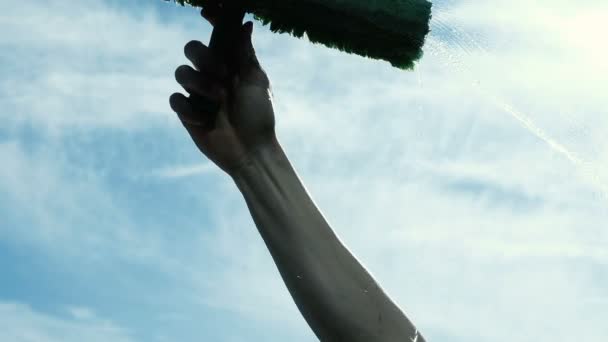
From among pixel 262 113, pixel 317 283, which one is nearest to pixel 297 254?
pixel 317 283

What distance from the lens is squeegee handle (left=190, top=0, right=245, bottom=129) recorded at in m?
3.38

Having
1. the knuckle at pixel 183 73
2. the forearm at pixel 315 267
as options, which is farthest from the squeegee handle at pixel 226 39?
the forearm at pixel 315 267

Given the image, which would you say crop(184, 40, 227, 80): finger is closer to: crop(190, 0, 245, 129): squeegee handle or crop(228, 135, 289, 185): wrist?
crop(190, 0, 245, 129): squeegee handle

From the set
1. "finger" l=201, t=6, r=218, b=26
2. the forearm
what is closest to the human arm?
the forearm

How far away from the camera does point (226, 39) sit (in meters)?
3.39

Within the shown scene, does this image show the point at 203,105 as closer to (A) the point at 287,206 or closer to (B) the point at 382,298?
(A) the point at 287,206

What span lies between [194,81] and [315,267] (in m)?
0.92

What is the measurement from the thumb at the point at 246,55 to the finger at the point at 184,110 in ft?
0.88

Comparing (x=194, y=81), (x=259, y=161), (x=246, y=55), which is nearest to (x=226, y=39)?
(x=246, y=55)

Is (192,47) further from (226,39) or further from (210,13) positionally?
(210,13)

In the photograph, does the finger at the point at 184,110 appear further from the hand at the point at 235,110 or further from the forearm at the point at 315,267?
the forearm at the point at 315,267

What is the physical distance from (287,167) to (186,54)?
0.64 metres

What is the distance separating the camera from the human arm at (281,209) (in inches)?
120

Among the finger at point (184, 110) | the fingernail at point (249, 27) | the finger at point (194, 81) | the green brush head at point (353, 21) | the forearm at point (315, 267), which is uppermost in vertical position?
the green brush head at point (353, 21)
